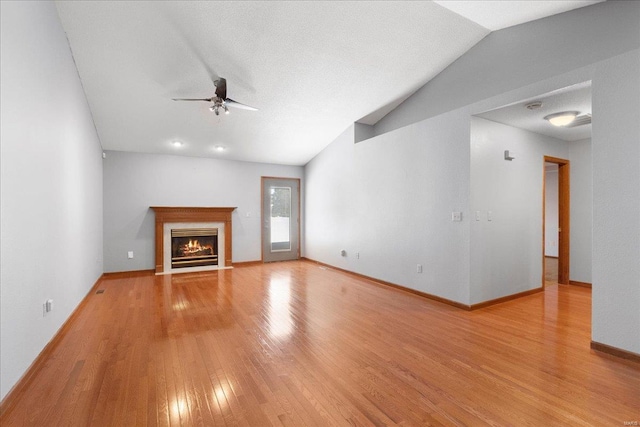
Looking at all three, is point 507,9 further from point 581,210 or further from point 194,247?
point 194,247

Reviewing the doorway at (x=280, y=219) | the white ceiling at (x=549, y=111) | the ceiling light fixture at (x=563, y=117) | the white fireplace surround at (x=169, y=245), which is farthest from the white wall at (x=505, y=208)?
the white fireplace surround at (x=169, y=245)

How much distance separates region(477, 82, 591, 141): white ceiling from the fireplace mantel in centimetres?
543

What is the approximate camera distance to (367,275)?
541cm

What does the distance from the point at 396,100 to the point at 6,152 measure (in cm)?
460

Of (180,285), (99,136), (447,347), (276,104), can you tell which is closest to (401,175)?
(276,104)

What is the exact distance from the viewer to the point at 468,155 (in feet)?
12.0

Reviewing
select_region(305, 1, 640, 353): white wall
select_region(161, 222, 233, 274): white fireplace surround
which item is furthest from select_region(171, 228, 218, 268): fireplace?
select_region(305, 1, 640, 353): white wall

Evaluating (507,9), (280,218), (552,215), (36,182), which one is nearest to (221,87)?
(36,182)

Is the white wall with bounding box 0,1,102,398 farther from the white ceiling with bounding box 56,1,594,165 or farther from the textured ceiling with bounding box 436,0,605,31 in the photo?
the textured ceiling with bounding box 436,0,605,31

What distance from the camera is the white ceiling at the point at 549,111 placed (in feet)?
9.87

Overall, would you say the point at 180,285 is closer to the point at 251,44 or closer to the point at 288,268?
the point at 288,268

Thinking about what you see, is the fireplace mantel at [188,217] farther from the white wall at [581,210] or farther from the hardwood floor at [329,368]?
the white wall at [581,210]

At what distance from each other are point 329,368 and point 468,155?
297 centimetres

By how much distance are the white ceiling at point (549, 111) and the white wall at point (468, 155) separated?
16cm
